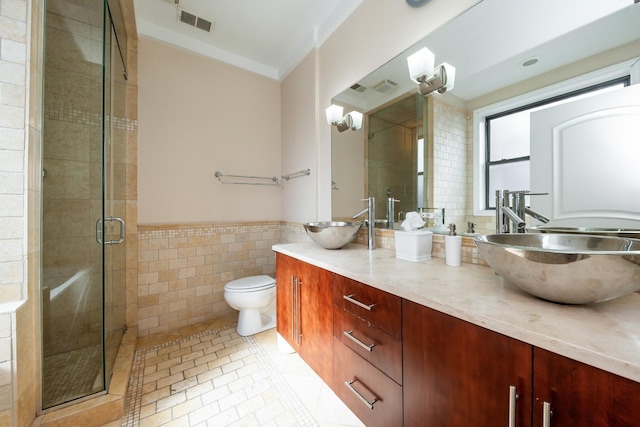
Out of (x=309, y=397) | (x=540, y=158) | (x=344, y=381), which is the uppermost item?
(x=540, y=158)

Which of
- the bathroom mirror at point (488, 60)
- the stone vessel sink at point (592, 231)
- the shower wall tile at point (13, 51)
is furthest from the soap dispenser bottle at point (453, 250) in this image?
the shower wall tile at point (13, 51)

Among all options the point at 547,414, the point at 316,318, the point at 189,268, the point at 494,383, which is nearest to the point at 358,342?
the point at 316,318

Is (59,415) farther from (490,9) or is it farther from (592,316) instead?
(490,9)

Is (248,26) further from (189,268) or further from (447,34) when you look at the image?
(189,268)

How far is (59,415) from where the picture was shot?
3.82 ft

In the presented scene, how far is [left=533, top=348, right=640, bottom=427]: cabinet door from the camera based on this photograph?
0.46 m

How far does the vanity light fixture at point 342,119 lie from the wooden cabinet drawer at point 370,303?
1285 mm

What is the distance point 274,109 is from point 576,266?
9.28ft

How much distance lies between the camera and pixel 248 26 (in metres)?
2.21

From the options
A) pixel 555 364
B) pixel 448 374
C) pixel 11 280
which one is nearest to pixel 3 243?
pixel 11 280

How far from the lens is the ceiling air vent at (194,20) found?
6.77 ft

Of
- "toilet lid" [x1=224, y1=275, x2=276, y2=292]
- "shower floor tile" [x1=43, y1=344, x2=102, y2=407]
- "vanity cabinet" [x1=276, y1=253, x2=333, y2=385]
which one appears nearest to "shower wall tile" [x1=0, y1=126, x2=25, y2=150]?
"shower floor tile" [x1=43, y1=344, x2=102, y2=407]

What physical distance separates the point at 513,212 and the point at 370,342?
2.70 ft

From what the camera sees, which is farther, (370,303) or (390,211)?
(390,211)
